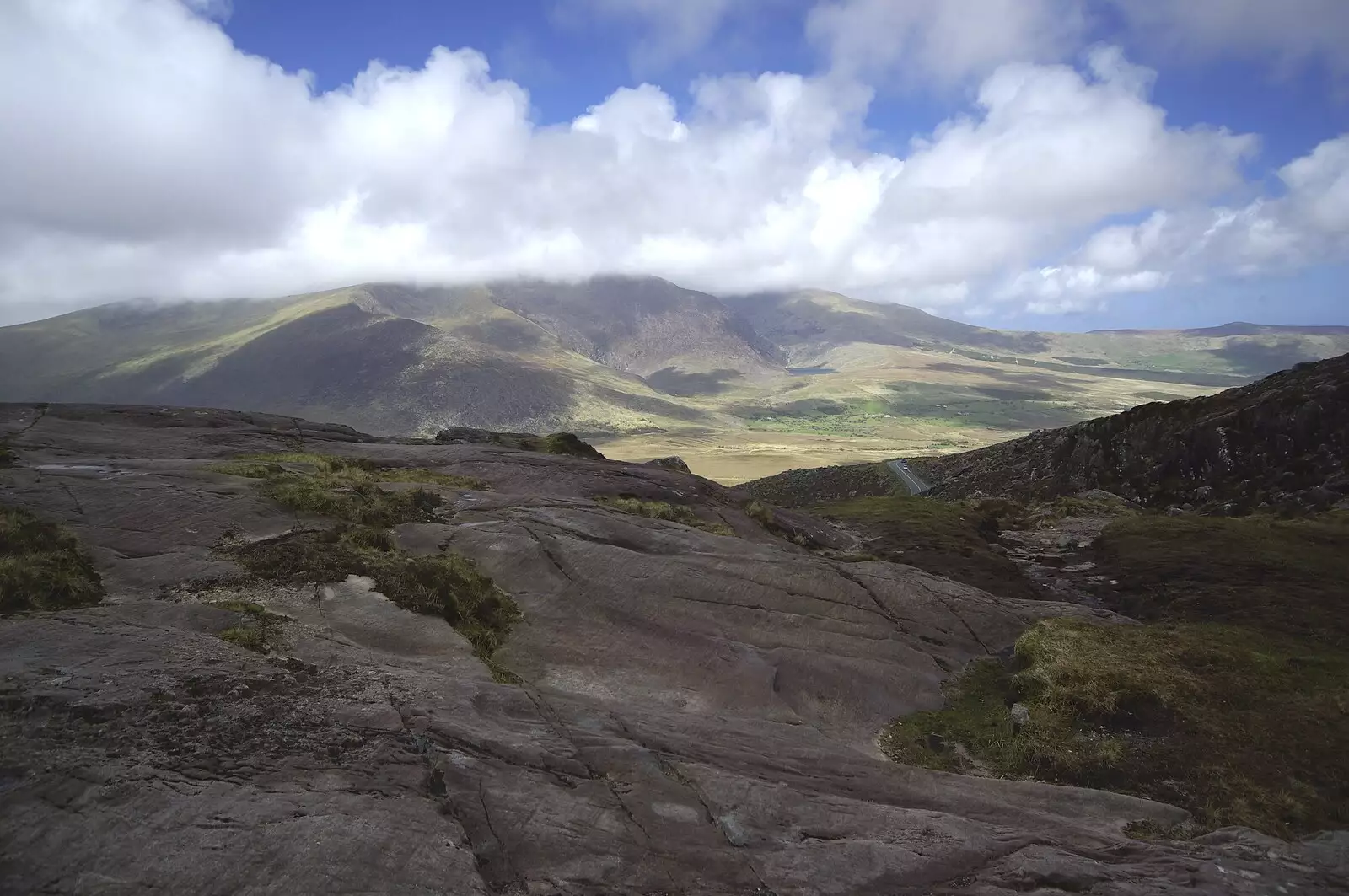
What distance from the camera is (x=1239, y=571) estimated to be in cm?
2878

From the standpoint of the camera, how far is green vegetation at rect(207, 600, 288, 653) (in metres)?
12.7

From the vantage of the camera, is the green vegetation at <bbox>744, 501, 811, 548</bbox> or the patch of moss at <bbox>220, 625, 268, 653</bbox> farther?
the green vegetation at <bbox>744, 501, 811, 548</bbox>

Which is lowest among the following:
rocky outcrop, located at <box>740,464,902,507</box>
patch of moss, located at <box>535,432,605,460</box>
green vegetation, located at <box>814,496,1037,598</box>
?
rocky outcrop, located at <box>740,464,902,507</box>

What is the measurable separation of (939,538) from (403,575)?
33978 millimetres

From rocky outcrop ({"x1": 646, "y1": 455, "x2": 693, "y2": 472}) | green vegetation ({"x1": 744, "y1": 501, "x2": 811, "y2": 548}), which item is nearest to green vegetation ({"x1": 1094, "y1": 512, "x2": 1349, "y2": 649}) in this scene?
green vegetation ({"x1": 744, "y1": 501, "x2": 811, "y2": 548})

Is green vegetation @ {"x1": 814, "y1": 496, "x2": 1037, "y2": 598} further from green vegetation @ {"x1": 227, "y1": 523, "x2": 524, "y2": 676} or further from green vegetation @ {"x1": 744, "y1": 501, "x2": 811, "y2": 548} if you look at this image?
green vegetation @ {"x1": 227, "y1": 523, "x2": 524, "y2": 676}

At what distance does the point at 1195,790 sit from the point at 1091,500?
47.1m

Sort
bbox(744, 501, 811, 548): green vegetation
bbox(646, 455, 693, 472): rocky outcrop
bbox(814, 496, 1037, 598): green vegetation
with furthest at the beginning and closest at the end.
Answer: bbox(646, 455, 693, 472): rocky outcrop < bbox(744, 501, 811, 548): green vegetation < bbox(814, 496, 1037, 598): green vegetation

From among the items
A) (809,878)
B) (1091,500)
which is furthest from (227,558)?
(1091,500)

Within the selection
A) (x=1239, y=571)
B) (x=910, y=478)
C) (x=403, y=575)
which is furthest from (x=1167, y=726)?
(x=910, y=478)

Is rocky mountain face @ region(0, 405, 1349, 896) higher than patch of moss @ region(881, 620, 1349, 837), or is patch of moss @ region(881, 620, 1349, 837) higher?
rocky mountain face @ region(0, 405, 1349, 896)

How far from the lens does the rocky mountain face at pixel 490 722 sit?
329 inches

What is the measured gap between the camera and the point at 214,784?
8.72m

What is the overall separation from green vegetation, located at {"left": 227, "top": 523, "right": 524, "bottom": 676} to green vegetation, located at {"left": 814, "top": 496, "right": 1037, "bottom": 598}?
24603 mm
